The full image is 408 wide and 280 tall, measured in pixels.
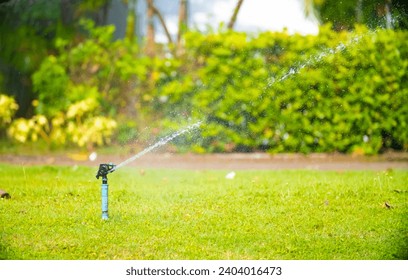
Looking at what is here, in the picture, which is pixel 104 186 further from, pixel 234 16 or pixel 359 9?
pixel 359 9

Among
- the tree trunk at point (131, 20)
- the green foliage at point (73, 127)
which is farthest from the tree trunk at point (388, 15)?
the green foliage at point (73, 127)

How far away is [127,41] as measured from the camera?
5.52m

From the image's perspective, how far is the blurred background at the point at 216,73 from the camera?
15.7 ft

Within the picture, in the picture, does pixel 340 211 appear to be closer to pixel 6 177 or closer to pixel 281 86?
pixel 281 86

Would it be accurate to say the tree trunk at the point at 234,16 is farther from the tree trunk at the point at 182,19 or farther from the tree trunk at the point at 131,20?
the tree trunk at the point at 131,20

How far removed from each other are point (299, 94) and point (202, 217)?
1467 millimetres

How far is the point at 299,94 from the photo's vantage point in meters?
4.92

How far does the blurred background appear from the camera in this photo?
4789mm

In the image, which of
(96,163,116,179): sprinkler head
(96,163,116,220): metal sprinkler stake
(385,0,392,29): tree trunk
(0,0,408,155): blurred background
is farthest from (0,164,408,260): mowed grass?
(385,0,392,29): tree trunk
